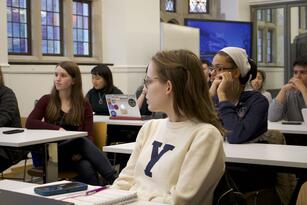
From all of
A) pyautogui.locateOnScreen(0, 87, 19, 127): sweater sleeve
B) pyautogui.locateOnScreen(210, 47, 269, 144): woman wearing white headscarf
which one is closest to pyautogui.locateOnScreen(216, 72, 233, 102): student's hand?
pyautogui.locateOnScreen(210, 47, 269, 144): woman wearing white headscarf

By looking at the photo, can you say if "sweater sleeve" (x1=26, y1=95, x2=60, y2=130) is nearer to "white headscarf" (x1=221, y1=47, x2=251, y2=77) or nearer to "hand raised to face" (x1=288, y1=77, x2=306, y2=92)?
"white headscarf" (x1=221, y1=47, x2=251, y2=77)

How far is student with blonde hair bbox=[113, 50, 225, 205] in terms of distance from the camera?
67.4 inches

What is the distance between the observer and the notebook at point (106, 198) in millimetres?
1481

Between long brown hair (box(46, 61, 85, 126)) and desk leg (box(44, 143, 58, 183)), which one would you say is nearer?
desk leg (box(44, 143, 58, 183))

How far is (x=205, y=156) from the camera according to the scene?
1.73 meters

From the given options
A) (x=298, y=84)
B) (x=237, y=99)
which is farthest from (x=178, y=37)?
(x=237, y=99)

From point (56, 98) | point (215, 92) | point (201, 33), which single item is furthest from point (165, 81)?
point (201, 33)

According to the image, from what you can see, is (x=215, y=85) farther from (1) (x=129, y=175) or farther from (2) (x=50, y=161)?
(2) (x=50, y=161)

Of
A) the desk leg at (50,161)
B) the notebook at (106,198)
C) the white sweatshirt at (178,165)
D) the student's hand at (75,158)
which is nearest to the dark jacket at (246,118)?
the white sweatshirt at (178,165)

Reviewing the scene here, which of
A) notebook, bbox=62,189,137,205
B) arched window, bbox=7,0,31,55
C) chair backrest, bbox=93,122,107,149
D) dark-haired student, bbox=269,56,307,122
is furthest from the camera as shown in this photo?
arched window, bbox=7,0,31,55

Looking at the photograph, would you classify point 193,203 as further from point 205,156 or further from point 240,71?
point 240,71

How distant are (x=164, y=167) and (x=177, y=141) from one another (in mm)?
118

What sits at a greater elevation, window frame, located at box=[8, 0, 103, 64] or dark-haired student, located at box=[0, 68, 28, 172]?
window frame, located at box=[8, 0, 103, 64]

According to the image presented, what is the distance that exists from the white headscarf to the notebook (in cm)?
139
